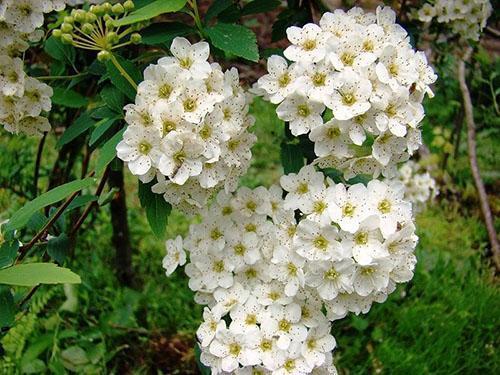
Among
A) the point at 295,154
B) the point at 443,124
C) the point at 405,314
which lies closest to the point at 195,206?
the point at 295,154

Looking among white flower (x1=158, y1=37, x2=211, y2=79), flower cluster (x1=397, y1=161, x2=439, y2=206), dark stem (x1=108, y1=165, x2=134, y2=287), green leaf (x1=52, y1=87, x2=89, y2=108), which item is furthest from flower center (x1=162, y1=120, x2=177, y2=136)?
flower cluster (x1=397, y1=161, x2=439, y2=206)

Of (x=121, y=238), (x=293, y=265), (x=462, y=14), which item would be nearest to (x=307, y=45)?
(x=293, y=265)

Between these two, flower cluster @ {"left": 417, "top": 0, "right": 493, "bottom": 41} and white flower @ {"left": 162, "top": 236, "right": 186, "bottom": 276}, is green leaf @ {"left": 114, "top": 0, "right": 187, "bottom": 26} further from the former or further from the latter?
flower cluster @ {"left": 417, "top": 0, "right": 493, "bottom": 41}

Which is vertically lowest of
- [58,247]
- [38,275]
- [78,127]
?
[58,247]

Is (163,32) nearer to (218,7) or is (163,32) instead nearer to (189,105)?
(218,7)

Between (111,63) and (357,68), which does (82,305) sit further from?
(357,68)

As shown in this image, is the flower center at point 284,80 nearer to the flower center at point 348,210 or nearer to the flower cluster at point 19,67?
the flower center at point 348,210
